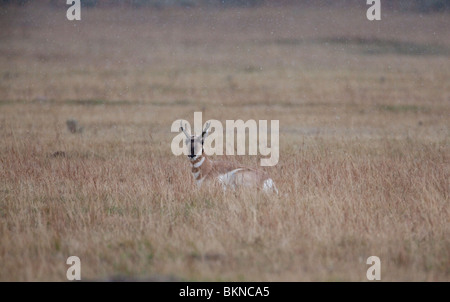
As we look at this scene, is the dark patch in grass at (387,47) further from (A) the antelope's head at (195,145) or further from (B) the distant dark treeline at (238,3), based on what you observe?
(A) the antelope's head at (195,145)

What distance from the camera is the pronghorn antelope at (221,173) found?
12055 mm

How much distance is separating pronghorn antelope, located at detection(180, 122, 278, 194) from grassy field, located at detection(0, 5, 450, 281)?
0.42 meters

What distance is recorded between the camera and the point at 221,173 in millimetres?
13188

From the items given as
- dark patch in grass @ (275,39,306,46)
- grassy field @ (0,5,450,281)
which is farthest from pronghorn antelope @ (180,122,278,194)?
dark patch in grass @ (275,39,306,46)

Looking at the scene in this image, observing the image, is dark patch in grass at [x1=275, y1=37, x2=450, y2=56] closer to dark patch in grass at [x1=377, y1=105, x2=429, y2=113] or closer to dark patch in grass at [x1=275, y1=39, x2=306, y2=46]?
dark patch in grass at [x1=275, y1=39, x2=306, y2=46]

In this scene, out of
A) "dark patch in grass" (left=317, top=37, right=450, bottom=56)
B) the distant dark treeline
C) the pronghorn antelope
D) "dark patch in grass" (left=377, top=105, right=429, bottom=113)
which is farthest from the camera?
the distant dark treeline

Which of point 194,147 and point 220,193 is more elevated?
point 194,147

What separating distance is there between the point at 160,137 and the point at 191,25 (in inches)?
2800

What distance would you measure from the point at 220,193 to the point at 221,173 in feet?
5.26

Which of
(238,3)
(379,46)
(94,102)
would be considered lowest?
(94,102)

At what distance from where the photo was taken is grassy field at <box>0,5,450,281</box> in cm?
819

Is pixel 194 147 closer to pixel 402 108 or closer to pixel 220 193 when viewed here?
pixel 220 193

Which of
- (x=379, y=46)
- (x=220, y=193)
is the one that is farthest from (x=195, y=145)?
(x=379, y=46)
